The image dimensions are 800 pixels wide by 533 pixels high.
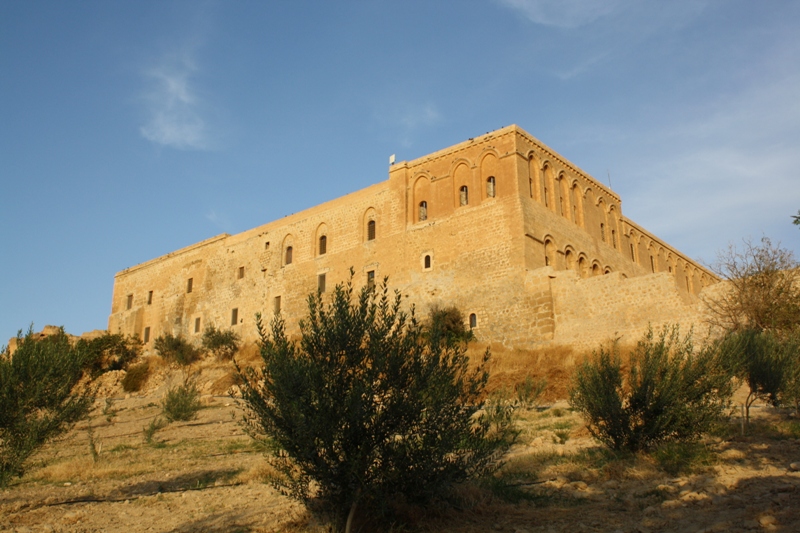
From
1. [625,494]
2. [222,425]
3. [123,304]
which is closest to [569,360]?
[222,425]

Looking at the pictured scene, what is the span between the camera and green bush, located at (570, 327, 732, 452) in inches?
345

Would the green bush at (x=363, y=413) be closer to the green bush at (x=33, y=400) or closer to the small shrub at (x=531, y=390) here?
the green bush at (x=33, y=400)

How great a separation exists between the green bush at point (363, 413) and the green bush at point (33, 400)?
326 cm

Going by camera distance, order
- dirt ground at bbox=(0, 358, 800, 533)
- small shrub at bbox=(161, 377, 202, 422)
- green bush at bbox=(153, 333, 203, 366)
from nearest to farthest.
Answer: dirt ground at bbox=(0, 358, 800, 533), small shrub at bbox=(161, 377, 202, 422), green bush at bbox=(153, 333, 203, 366)

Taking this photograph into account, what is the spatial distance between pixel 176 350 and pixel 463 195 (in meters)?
16.7

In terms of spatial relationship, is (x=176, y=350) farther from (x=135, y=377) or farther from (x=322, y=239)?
(x=322, y=239)

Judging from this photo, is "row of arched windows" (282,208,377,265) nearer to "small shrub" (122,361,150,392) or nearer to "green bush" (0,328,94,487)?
"small shrub" (122,361,150,392)

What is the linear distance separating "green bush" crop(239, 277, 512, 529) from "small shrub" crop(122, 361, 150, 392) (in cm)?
2722

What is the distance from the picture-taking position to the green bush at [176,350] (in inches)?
1259

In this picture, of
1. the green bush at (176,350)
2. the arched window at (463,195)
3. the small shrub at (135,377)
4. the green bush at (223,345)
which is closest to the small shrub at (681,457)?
the arched window at (463,195)

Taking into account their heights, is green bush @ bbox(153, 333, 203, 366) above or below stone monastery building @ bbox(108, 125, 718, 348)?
below

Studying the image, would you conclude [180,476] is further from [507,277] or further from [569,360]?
[507,277]

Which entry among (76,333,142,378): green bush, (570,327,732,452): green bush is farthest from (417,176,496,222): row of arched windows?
(76,333,142,378): green bush

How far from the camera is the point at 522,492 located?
7922mm
